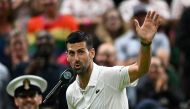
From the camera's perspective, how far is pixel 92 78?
6.90 metres

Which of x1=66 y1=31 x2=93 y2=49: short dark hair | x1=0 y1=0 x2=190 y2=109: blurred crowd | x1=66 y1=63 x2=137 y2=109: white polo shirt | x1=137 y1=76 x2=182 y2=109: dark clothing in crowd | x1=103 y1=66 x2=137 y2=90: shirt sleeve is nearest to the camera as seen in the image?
x1=103 y1=66 x2=137 y2=90: shirt sleeve

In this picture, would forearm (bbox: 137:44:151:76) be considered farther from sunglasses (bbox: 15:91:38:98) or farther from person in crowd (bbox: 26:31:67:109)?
person in crowd (bbox: 26:31:67:109)

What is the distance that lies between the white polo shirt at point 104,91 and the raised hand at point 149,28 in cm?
45

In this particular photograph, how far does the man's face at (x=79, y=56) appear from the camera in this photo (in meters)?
6.68

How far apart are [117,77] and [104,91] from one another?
24cm

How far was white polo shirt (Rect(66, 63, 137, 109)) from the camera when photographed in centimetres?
673

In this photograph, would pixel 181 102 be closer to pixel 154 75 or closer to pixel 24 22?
pixel 154 75

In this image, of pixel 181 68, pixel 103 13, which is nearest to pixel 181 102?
pixel 181 68

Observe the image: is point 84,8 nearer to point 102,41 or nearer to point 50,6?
point 102,41

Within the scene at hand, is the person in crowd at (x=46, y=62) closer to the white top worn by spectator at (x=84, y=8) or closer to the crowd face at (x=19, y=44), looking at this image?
the crowd face at (x=19, y=44)

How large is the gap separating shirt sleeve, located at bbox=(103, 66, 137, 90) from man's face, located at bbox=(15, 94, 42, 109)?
1327 millimetres

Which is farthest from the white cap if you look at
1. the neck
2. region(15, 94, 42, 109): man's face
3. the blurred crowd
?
the neck

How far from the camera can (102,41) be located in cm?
1159

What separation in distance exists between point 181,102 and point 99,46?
5.29 ft
